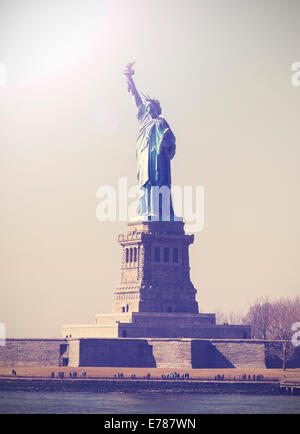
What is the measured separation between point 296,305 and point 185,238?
1205 inches

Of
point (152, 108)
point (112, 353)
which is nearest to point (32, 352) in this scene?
point (112, 353)

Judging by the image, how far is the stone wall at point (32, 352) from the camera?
395 ft

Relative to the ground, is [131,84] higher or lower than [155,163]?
higher

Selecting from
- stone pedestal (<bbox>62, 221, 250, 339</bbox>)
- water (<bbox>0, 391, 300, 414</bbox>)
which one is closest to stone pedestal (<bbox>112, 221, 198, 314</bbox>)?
stone pedestal (<bbox>62, 221, 250, 339</bbox>)

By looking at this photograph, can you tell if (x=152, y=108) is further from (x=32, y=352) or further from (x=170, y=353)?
(x=32, y=352)

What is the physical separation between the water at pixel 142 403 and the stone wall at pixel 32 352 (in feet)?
39.5

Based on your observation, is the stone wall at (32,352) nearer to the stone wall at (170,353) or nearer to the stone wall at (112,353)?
the stone wall at (170,353)

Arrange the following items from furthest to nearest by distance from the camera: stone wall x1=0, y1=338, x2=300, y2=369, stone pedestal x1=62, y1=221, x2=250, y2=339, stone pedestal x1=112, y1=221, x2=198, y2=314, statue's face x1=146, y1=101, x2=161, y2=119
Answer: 1. statue's face x1=146, y1=101, x2=161, y2=119
2. stone pedestal x1=112, y1=221, x2=198, y2=314
3. stone pedestal x1=62, y1=221, x2=250, y2=339
4. stone wall x1=0, y1=338, x2=300, y2=369

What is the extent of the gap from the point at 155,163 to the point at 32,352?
1999cm

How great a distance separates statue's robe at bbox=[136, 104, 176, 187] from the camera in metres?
126

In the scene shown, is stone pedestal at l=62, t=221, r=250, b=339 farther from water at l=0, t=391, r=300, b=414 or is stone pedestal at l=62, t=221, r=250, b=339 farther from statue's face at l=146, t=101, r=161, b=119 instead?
water at l=0, t=391, r=300, b=414

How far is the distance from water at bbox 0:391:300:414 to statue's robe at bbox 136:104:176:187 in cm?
2475

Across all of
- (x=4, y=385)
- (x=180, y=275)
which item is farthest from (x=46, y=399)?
(x=180, y=275)

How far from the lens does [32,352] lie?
397 ft
